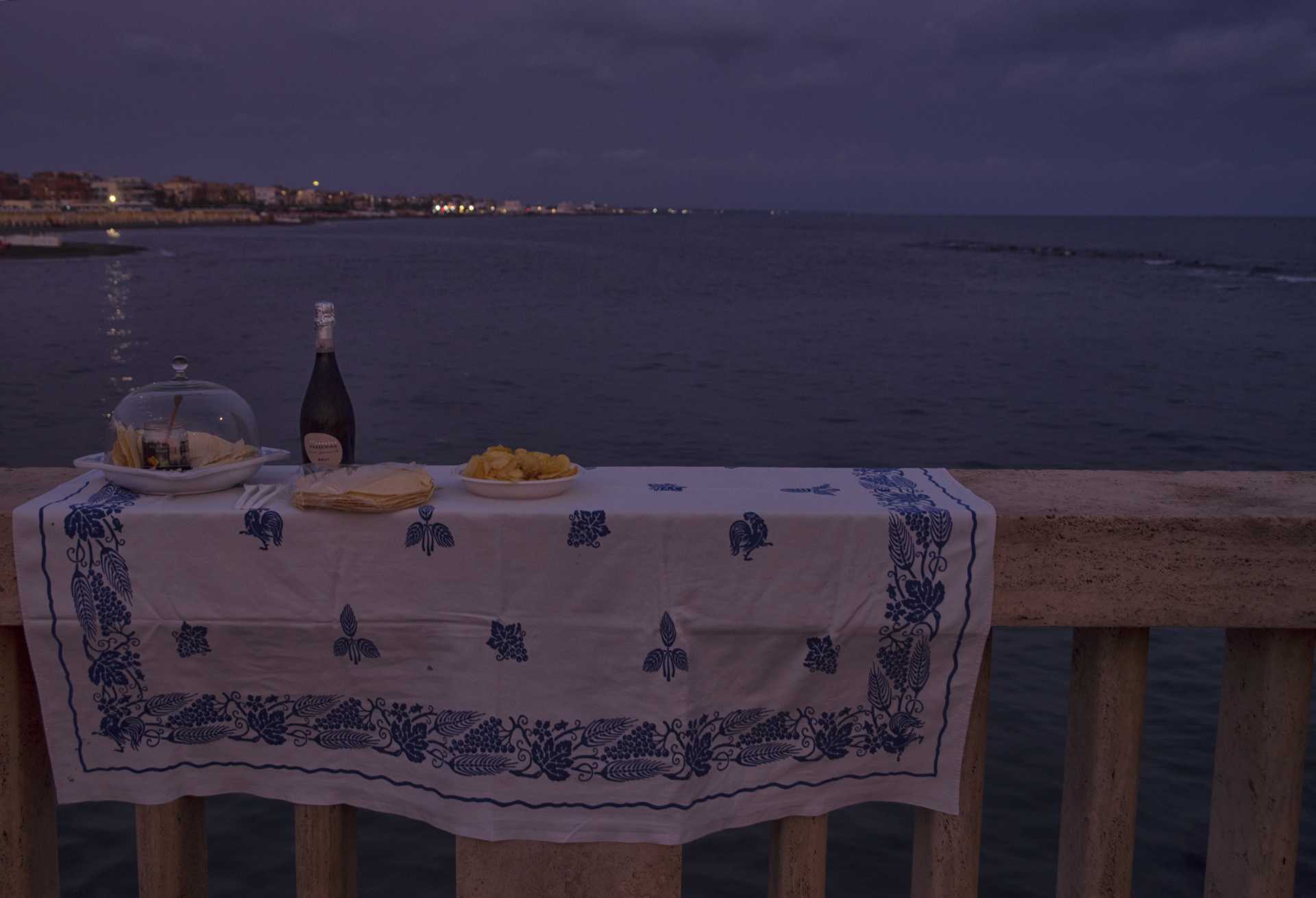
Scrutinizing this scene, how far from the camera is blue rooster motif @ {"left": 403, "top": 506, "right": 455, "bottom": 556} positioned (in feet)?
6.81

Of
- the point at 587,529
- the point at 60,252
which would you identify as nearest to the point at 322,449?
the point at 587,529

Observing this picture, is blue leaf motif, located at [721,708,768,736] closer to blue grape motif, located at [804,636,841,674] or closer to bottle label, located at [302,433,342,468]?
blue grape motif, located at [804,636,841,674]

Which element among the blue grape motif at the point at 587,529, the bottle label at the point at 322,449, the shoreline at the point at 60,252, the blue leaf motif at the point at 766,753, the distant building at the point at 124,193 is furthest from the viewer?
the distant building at the point at 124,193

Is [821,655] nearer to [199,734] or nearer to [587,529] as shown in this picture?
[587,529]

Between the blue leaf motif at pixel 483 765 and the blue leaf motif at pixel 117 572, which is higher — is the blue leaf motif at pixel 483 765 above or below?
below

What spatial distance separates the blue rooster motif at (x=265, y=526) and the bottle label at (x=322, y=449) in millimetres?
308

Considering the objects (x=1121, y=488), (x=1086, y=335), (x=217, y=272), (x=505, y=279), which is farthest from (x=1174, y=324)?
(x=217, y=272)

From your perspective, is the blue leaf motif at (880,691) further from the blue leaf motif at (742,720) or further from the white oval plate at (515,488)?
the white oval plate at (515,488)

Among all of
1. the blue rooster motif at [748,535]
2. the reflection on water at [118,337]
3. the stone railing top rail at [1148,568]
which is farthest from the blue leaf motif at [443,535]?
the reflection on water at [118,337]

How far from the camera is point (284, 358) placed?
25.0m

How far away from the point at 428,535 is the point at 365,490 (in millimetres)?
140

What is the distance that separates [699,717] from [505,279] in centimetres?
4814

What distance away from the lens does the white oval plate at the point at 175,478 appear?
2170 mm

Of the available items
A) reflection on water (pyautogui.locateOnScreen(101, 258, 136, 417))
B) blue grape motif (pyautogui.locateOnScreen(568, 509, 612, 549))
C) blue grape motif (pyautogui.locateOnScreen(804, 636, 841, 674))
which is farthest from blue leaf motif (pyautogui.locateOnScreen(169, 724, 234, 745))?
reflection on water (pyautogui.locateOnScreen(101, 258, 136, 417))
